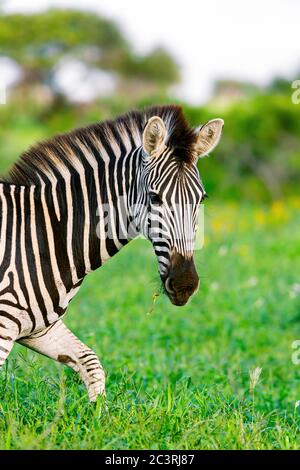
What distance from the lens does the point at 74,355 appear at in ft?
15.4

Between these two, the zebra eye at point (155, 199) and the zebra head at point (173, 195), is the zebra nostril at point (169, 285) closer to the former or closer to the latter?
the zebra head at point (173, 195)

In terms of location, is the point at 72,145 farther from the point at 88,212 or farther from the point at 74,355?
the point at 74,355

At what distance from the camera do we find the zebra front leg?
467 cm

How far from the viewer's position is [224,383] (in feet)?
20.4

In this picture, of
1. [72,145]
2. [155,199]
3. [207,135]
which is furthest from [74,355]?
[207,135]

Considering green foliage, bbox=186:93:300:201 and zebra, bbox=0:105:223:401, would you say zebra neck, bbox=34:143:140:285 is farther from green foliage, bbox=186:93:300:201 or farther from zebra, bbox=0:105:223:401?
green foliage, bbox=186:93:300:201

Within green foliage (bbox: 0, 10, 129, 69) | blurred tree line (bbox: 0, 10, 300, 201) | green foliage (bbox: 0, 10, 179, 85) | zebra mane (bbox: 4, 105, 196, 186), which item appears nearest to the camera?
zebra mane (bbox: 4, 105, 196, 186)

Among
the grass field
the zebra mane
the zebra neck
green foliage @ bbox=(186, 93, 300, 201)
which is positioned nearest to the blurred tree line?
green foliage @ bbox=(186, 93, 300, 201)

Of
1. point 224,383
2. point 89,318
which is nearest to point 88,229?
point 224,383

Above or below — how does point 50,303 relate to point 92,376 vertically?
above

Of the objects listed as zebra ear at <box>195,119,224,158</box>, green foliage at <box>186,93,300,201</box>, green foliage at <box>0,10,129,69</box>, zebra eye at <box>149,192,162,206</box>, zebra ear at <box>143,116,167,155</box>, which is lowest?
zebra eye at <box>149,192,162,206</box>

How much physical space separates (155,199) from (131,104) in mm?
24827
